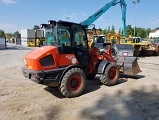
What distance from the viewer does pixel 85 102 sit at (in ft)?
20.3

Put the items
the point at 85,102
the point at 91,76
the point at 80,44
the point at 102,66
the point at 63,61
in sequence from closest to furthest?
the point at 85,102, the point at 63,61, the point at 80,44, the point at 102,66, the point at 91,76

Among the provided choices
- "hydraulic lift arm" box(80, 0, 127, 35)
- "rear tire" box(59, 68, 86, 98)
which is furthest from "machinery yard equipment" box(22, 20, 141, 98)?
"hydraulic lift arm" box(80, 0, 127, 35)

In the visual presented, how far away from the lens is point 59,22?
6539mm

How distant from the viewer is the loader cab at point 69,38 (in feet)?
21.6

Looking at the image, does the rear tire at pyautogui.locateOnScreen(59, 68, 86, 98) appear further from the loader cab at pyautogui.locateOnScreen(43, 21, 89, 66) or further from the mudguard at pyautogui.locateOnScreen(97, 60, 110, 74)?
the mudguard at pyautogui.locateOnScreen(97, 60, 110, 74)

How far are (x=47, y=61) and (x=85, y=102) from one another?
1.63 metres

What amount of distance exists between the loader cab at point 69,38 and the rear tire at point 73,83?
0.59 m

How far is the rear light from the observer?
6145 millimetres

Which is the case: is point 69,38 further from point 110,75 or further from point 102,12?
point 102,12

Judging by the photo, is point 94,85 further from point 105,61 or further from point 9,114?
point 9,114

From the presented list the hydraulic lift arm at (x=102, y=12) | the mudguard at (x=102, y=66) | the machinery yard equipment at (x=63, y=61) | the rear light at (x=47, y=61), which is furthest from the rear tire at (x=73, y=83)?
the hydraulic lift arm at (x=102, y=12)

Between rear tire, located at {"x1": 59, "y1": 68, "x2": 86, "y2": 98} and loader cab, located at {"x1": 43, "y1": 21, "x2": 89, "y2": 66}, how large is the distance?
59 cm

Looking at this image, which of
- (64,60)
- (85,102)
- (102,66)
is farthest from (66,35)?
(85,102)

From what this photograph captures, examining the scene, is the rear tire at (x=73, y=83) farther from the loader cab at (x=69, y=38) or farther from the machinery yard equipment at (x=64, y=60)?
the loader cab at (x=69, y=38)
